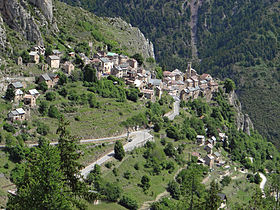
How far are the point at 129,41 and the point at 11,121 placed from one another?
6661 cm

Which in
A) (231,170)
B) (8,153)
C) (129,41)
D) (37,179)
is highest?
(129,41)

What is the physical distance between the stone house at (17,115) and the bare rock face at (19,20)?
2508cm

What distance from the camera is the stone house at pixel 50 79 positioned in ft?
258

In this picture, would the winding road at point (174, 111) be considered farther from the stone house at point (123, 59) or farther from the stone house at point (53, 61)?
the stone house at point (53, 61)

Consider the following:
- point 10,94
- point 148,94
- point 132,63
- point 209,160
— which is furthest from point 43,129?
point 132,63

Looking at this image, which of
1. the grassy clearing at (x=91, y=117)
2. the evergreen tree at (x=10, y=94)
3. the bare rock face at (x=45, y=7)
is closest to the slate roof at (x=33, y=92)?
the grassy clearing at (x=91, y=117)

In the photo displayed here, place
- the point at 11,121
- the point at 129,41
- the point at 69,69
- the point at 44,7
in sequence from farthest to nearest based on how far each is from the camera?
the point at 129,41
the point at 44,7
the point at 69,69
the point at 11,121

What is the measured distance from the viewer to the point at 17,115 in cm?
6738

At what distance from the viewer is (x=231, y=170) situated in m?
91.4

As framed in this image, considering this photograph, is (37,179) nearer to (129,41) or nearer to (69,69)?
(69,69)

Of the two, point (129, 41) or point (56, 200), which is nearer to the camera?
point (56, 200)

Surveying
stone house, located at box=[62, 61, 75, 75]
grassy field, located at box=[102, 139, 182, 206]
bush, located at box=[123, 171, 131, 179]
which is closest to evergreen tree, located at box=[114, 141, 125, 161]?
grassy field, located at box=[102, 139, 182, 206]

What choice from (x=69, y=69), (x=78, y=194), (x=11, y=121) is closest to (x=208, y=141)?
(x=69, y=69)

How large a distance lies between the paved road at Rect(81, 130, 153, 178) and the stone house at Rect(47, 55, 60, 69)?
784 inches
